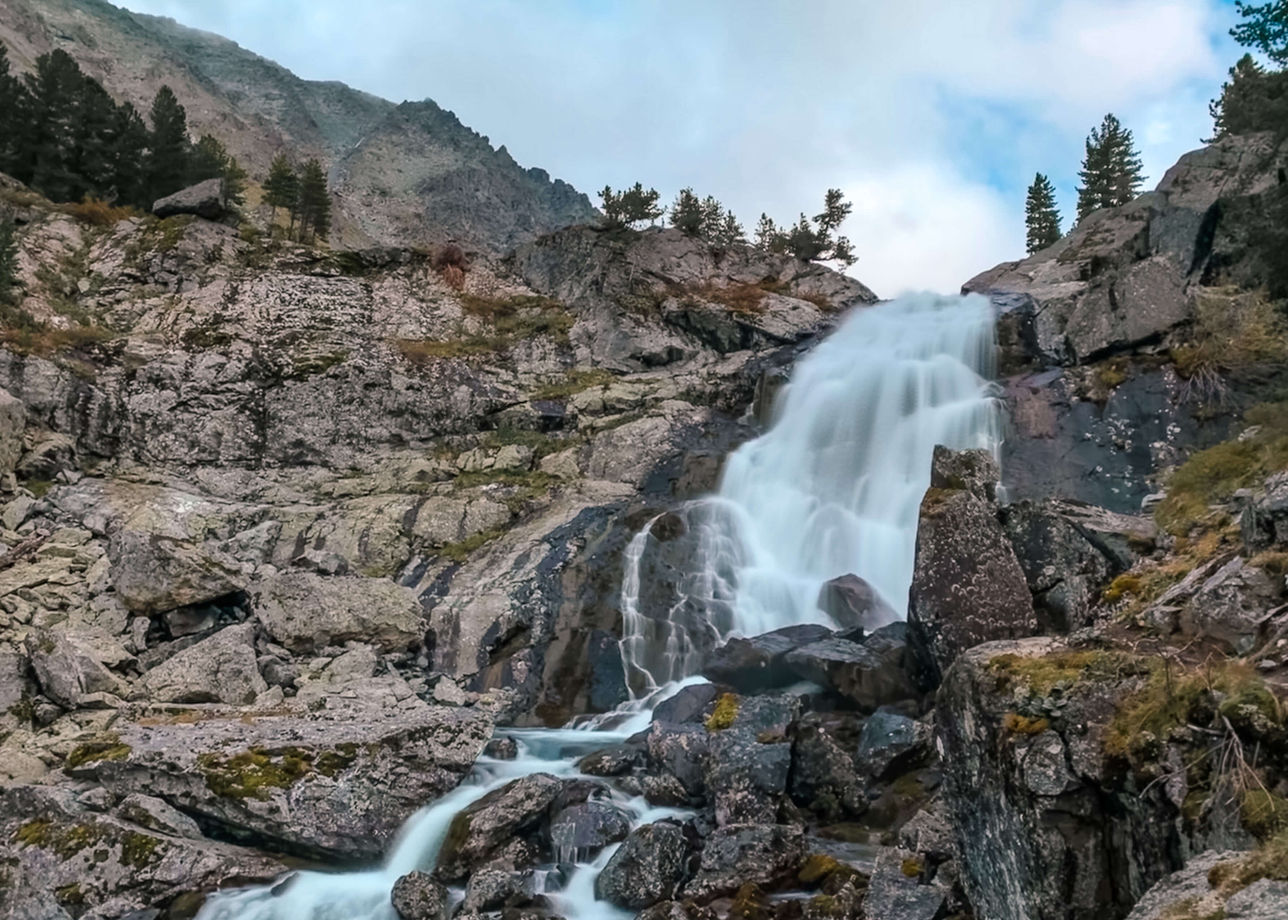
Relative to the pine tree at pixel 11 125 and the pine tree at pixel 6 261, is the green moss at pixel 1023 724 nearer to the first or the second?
the pine tree at pixel 6 261

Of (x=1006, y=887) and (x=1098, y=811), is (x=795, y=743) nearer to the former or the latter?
(x=1006, y=887)

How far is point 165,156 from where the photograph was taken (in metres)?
39.4

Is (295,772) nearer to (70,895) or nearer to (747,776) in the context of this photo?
(70,895)

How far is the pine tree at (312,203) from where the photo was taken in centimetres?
4822

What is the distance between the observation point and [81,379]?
23.3 metres

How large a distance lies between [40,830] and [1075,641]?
38.6 ft

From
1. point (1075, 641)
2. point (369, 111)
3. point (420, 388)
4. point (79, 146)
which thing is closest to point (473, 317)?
point (420, 388)

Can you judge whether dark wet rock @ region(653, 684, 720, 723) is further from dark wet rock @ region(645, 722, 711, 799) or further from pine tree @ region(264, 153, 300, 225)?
pine tree @ region(264, 153, 300, 225)

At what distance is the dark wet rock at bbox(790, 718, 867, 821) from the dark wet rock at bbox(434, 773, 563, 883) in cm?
320

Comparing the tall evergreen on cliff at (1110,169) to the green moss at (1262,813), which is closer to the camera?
the green moss at (1262,813)

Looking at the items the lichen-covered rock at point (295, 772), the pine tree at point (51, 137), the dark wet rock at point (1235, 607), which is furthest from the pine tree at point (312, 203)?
the dark wet rock at point (1235, 607)

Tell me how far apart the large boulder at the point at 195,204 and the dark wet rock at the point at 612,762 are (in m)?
30.3

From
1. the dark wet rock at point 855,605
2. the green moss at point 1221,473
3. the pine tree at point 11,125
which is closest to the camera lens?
the green moss at point 1221,473

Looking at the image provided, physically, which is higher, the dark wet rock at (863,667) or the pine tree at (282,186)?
the pine tree at (282,186)
